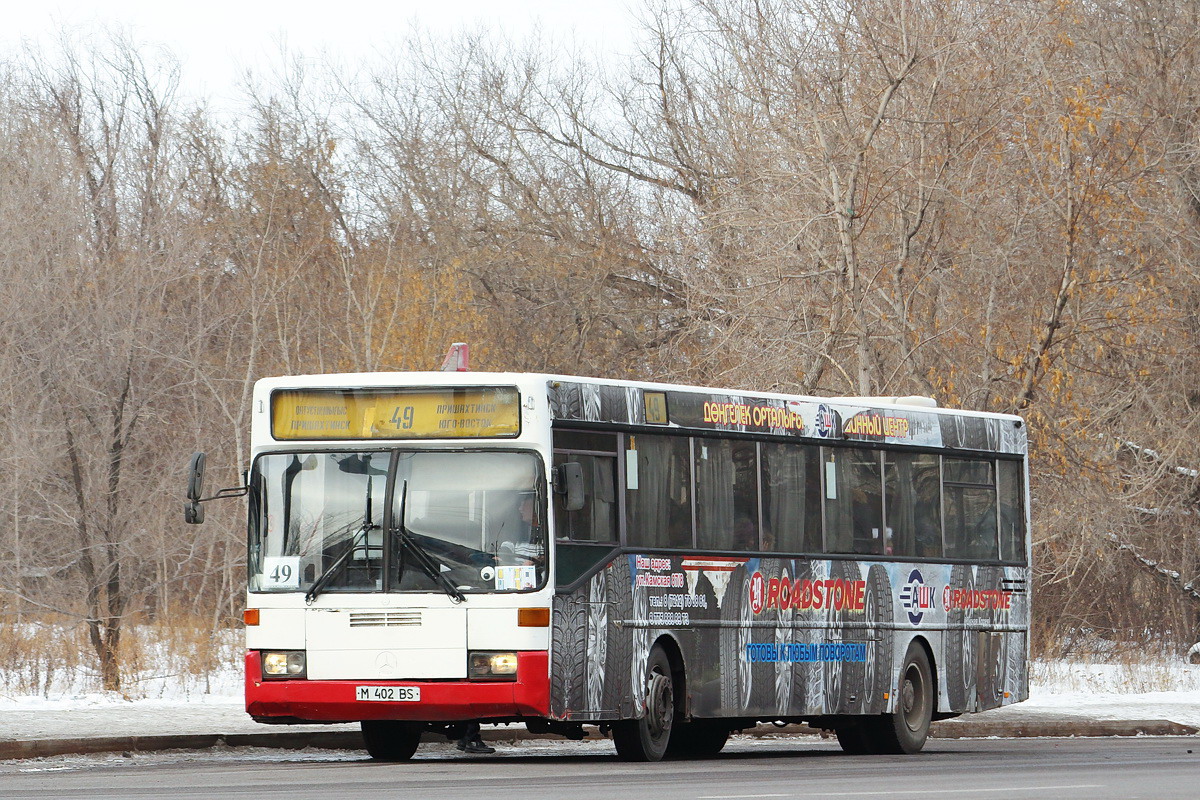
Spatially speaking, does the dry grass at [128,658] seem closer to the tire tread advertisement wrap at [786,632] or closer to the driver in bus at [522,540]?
the tire tread advertisement wrap at [786,632]

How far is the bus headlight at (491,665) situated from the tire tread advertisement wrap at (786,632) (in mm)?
312

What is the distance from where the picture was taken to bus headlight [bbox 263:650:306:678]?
13.8m

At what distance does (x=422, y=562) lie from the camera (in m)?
13.7

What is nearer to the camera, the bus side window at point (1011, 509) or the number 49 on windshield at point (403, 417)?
the number 49 on windshield at point (403, 417)

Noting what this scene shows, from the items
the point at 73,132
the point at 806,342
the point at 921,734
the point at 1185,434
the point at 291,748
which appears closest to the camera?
the point at 291,748

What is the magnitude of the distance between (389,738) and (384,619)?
6.59 feet

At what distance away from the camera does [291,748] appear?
16.5 m

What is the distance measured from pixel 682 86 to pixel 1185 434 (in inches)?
519

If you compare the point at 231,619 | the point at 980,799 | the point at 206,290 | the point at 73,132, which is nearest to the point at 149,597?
the point at 231,619

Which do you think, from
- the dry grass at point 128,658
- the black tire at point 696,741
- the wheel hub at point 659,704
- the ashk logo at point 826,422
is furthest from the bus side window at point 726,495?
the dry grass at point 128,658

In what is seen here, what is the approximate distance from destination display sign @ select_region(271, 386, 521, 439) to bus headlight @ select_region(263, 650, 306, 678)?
5.07 feet

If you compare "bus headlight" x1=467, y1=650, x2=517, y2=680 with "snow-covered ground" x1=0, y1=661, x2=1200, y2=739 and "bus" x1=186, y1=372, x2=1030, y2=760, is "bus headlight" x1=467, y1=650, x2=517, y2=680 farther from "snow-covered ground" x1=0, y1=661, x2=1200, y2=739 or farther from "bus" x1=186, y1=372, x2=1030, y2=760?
"snow-covered ground" x1=0, y1=661, x2=1200, y2=739

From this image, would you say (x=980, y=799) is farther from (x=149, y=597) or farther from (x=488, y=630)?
(x=149, y=597)

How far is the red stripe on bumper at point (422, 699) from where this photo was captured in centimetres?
1346
